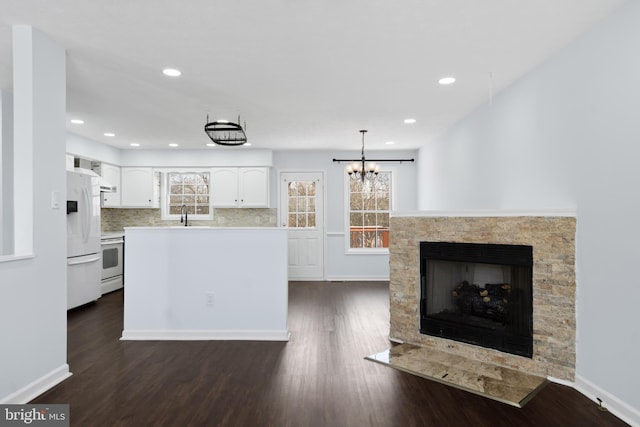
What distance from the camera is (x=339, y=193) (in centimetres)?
713

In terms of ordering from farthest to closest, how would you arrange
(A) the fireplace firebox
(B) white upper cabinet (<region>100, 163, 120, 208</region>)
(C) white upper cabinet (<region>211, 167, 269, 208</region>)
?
(C) white upper cabinet (<region>211, 167, 269, 208</region>)
(B) white upper cabinet (<region>100, 163, 120, 208</region>)
(A) the fireplace firebox

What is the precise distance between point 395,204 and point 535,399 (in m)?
4.89

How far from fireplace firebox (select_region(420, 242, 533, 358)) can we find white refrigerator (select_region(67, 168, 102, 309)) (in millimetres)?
4386

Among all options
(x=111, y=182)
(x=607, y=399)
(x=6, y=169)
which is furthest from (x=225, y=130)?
(x=111, y=182)

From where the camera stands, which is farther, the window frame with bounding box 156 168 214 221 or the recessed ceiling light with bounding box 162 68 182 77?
the window frame with bounding box 156 168 214 221

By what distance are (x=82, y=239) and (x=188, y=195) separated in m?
2.28

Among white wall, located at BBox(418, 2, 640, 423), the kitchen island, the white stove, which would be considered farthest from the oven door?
white wall, located at BBox(418, 2, 640, 423)

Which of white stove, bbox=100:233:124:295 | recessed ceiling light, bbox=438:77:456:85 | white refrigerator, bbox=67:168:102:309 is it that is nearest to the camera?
recessed ceiling light, bbox=438:77:456:85

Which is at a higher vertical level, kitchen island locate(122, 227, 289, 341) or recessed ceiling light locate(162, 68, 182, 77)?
recessed ceiling light locate(162, 68, 182, 77)

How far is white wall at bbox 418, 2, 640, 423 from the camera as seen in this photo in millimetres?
2230

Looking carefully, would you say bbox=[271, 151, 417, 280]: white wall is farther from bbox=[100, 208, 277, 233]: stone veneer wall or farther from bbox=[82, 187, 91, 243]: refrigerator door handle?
bbox=[82, 187, 91, 243]: refrigerator door handle

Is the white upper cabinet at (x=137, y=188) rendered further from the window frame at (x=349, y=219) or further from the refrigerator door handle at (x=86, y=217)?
the window frame at (x=349, y=219)

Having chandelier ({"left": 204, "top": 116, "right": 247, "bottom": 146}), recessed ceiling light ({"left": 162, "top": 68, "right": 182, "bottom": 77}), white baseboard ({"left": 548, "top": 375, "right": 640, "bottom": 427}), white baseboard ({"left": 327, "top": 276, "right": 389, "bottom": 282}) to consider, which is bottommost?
white baseboard ({"left": 327, "top": 276, "right": 389, "bottom": 282})

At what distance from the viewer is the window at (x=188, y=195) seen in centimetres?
700
